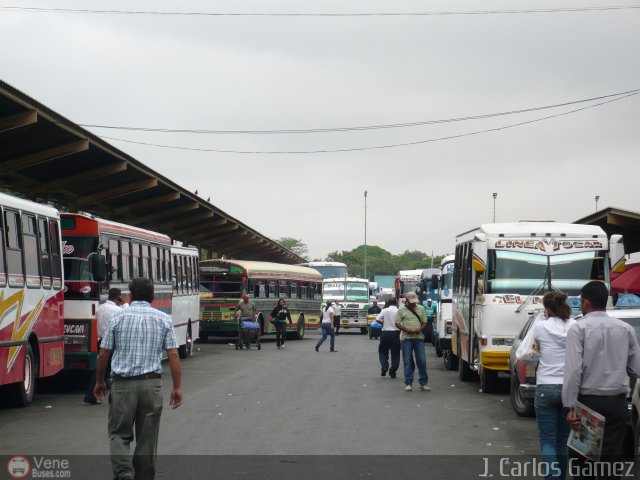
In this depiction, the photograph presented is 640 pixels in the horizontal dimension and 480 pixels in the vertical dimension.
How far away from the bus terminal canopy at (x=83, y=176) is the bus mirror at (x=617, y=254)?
1134 centimetres

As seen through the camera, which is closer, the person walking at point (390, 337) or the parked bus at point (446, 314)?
the person walking at point (390, 337)

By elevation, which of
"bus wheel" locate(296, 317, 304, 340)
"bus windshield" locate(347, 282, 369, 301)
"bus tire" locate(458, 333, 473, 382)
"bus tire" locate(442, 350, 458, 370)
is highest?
"bus tire" locate(458, 333, 473, 382)

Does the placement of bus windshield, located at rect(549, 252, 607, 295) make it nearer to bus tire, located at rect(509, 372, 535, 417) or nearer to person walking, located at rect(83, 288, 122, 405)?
bus tire, located at rect(509, 372, 535, 417)

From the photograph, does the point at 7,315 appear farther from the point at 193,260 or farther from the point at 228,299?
the point at 228,299

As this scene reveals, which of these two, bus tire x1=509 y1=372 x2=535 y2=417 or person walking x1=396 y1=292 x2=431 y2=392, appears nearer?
bus tire x1=509 y1=372 x2=535 y2=417

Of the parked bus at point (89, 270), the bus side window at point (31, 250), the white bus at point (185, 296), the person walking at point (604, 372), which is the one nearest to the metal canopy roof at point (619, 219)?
the parked bus at point (89, 270)

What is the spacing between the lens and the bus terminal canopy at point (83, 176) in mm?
22547

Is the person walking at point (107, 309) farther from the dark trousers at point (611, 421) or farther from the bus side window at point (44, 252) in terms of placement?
the dark trousers at point (611, 421)

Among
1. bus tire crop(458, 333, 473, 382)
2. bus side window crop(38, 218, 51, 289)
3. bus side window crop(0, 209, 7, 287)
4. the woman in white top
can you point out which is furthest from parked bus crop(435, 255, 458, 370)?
the woman in white top

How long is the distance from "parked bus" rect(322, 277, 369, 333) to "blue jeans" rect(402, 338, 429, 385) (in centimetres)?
3707

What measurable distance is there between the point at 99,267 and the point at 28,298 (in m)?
2.65

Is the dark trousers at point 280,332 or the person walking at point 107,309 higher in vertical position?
the person walking at point 107,309

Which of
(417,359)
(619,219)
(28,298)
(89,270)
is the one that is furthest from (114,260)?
(619,219)

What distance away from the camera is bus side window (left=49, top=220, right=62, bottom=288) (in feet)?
62.7
